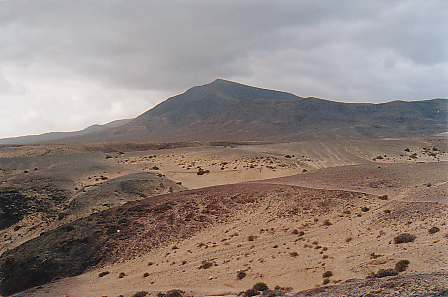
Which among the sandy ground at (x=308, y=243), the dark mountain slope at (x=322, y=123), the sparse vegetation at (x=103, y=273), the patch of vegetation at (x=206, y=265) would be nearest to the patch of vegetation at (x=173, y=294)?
the sandy ground at (x=308, y=243)

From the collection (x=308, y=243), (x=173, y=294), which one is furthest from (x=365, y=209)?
(x=173, y=294)

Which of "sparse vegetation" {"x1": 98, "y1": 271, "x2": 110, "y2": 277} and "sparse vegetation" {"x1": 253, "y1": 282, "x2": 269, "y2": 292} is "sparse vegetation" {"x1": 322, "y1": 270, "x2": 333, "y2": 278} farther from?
"sparse vegetation" {"x1": 98, "y1": 271, "x2": 110, "y2": 277}

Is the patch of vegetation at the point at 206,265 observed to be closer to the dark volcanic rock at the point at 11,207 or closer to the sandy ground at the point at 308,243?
the sandy ground at the point at 308,243

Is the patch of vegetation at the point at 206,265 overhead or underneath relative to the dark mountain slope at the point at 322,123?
underneath

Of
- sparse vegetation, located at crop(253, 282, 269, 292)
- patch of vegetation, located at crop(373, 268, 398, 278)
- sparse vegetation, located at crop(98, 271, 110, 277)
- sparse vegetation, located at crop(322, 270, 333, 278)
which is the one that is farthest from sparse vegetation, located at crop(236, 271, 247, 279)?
sparse vegetation, located at crop(98, 271, 110, 277)

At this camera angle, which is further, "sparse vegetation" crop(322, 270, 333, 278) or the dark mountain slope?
the dark mountain slope

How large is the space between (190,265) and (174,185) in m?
20.6

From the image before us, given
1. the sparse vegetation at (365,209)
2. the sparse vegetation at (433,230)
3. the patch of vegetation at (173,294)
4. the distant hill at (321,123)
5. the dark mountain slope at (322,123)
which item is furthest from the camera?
the dark mountain slope at (322,123)

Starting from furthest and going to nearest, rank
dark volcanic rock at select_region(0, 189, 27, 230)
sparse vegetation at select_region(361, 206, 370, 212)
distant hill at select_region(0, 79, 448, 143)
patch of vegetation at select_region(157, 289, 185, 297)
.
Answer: distant hill at select_region(0, 79, 448, 143), dark volcanic rock at select_region(0, 189, 27, 230), sparse vegetation at select_region(361, 206, 370, 212), patch of vegetation at select_region(157, 289, 185, 297)

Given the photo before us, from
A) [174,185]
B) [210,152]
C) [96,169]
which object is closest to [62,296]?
[174,185]

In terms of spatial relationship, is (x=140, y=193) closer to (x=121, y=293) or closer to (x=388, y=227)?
(x=121, y=293)

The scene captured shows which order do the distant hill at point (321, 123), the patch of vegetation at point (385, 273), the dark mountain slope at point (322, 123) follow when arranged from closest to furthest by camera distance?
the patch of vegetation at point (385, 273), the distant hill at point (321, 123), the dark mountain slope at point (322, 123)

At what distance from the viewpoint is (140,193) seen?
136ft

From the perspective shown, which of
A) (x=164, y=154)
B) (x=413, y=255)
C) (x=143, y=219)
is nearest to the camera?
(x=413, y=255)
